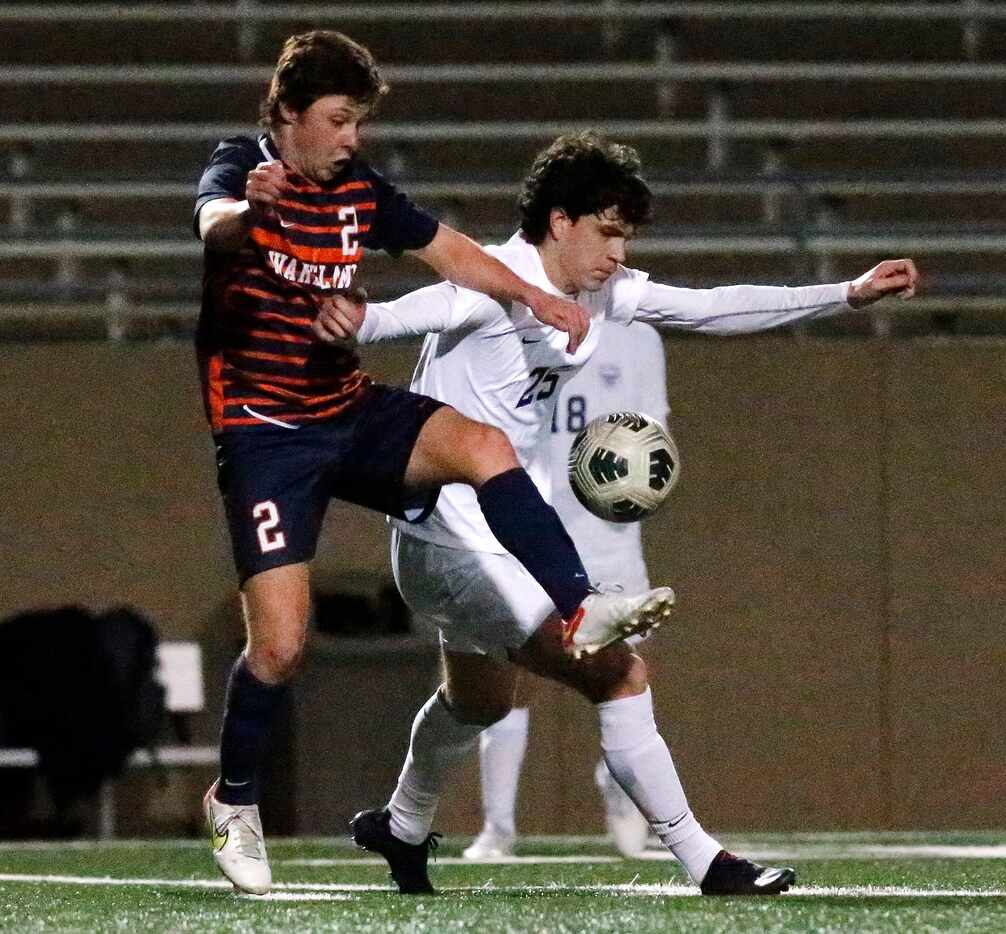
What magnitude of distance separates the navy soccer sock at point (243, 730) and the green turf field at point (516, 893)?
23 centimetres

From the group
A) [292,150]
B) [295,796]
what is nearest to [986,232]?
[295,796]

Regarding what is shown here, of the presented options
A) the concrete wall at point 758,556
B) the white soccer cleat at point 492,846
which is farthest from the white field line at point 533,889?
the concrete wall at point 758,556

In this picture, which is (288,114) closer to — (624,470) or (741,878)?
(624,470)

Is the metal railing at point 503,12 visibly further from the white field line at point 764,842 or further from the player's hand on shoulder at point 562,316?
the player's hand on shoulder at point 562,316

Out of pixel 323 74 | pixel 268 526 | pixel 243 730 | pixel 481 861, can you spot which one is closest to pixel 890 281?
pixel 323 74

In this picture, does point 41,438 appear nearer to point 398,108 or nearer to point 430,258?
point 398,108

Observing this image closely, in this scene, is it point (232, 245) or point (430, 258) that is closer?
point (232, 245)

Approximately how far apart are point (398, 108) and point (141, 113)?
1.31 m

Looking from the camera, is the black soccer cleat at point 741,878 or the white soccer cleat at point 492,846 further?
the white soccer cleat at point 492,846

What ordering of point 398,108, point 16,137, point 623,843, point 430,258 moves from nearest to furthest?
point 430,258, point 623,843, point 16,137, point 398,108

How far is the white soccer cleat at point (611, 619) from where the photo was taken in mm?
3953

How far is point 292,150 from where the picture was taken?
4.34m

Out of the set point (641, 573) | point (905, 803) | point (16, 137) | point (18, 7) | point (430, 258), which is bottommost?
point (905, 803)

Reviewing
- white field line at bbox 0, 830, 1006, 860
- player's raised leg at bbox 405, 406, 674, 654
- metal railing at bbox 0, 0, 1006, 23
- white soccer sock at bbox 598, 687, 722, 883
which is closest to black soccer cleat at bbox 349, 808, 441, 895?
white soccer sock at bbox 598, 687, 722, 883
